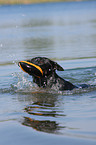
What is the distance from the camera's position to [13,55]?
540 inches

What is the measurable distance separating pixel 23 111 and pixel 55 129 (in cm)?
124

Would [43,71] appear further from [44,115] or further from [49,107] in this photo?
[44,115]

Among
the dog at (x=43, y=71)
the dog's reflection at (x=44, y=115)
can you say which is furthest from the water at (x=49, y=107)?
the dog at (x=43, y=71)

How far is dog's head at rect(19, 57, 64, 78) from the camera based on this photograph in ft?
21.4

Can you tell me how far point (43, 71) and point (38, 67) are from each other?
0.19 meters

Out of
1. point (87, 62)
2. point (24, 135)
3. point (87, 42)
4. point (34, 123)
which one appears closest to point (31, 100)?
point (34, 123)

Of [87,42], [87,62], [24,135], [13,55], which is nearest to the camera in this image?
[24,135]

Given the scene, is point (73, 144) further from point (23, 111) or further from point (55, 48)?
point (55, 48)

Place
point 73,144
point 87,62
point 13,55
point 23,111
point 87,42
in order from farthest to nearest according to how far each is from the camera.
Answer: point 87,42, point 13,55, point 87,62, point 23,111, point 73,144

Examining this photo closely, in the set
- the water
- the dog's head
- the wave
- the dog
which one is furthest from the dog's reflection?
the dog's head

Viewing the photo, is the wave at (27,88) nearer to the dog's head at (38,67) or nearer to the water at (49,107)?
the water at (49,107)

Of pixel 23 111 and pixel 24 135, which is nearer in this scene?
pixel 24 135

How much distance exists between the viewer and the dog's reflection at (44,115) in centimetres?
553

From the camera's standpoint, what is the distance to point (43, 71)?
671 cm
